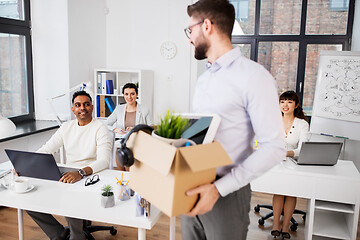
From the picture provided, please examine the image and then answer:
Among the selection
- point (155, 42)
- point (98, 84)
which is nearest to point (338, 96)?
point (155, 42)

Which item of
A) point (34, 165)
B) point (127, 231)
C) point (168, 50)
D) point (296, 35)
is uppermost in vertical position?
point (296, 35)

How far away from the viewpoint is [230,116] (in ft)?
3.94

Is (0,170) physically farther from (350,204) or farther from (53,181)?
(350,204)

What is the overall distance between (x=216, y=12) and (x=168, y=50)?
437 cm

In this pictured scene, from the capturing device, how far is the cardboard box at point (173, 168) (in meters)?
1.00

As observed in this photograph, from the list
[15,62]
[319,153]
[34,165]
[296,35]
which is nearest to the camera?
[34,165]

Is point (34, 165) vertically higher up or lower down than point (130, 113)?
lower down

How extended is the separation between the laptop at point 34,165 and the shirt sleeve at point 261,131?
1377mm

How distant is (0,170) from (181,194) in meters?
1.97

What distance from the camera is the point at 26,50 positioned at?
14.7 feet

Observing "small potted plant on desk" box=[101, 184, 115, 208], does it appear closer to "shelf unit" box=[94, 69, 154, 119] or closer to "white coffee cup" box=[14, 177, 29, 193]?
"white coffee cup" box=[14, 177, 29, 193]

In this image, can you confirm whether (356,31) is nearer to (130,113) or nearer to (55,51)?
(130,113)

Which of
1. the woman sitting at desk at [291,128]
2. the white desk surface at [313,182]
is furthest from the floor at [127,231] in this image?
the white desk surface at [313,182]

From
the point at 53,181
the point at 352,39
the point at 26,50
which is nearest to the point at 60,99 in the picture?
the point at 26,50
